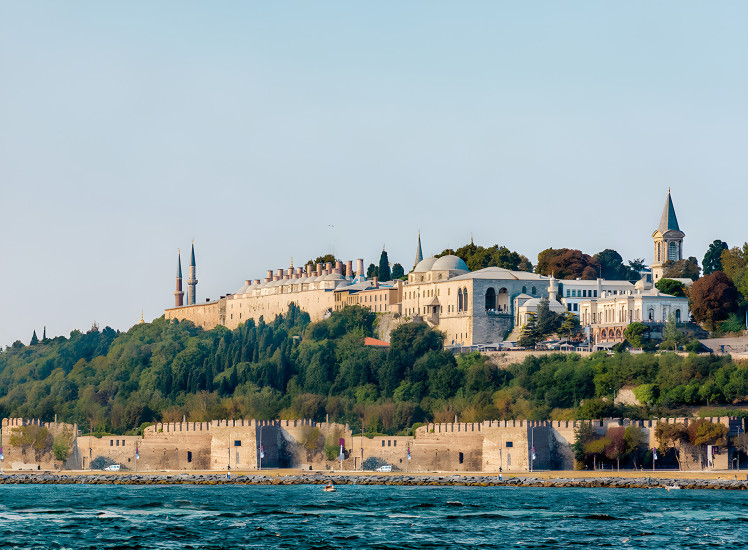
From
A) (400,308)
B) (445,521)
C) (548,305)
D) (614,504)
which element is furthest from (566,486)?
(400,308)

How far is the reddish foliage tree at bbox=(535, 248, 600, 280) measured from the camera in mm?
97644

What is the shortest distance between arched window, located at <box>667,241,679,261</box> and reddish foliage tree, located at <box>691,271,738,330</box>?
47.6 ft

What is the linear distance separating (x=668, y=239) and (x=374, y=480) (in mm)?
42573

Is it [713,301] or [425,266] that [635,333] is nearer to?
[713,301]

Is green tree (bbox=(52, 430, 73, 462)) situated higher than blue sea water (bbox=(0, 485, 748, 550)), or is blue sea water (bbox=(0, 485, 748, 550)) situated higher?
green tree (bbox=(52, 430, 73, 462))

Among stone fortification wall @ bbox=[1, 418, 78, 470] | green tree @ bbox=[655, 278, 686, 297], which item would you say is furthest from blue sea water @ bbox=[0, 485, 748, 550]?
green tree @ bbox=[655, 278, 686, 297]

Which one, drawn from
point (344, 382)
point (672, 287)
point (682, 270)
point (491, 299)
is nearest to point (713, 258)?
point (682, 270)

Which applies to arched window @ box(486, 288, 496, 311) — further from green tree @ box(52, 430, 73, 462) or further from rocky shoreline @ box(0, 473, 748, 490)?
rocky shoreline @ box(0, 473, 748, 490)

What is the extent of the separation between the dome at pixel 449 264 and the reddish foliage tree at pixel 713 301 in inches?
598

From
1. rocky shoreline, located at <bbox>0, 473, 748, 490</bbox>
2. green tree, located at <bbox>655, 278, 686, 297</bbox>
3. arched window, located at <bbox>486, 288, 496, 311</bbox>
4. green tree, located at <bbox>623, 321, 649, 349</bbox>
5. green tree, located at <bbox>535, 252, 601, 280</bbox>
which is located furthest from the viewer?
green tree, located at <bbox>535, 252, 601, 280</bbox>

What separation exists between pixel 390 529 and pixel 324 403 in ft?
99.1

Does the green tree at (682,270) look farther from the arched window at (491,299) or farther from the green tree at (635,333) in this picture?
the green tree at (635,333)

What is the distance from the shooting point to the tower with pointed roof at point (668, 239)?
98375mm

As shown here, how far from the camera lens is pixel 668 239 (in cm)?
9856
